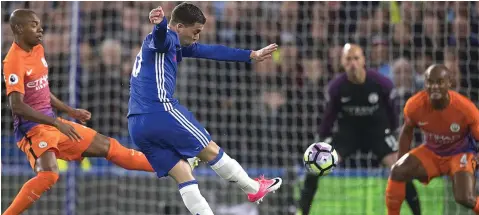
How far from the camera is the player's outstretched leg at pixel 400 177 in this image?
7363 mm

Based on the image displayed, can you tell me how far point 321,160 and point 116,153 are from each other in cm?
142

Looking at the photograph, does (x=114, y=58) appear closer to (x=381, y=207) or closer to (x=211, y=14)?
(x=211, y=14)

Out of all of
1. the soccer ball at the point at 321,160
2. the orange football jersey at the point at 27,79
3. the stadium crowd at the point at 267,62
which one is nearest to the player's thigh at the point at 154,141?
the orange football jersey at the point at 27,79

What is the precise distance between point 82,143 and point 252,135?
3.58 meters

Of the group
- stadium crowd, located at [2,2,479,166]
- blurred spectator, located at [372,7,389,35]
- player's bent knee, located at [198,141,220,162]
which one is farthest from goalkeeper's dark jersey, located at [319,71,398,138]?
player's bent knee, located at [198,141,220,162]

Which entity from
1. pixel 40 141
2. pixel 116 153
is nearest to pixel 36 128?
pixel 40 141

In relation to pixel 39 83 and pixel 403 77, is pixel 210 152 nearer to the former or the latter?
pixel 39 83

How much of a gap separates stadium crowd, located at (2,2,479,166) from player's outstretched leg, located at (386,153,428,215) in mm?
2392

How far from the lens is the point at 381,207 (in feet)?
30.0

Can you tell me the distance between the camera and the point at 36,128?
21.9ft

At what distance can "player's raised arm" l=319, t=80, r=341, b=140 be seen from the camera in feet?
28.6

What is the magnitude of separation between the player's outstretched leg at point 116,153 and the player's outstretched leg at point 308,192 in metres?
2.18

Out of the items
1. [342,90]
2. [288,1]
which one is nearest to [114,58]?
[288,1]

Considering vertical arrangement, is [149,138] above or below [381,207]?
above
